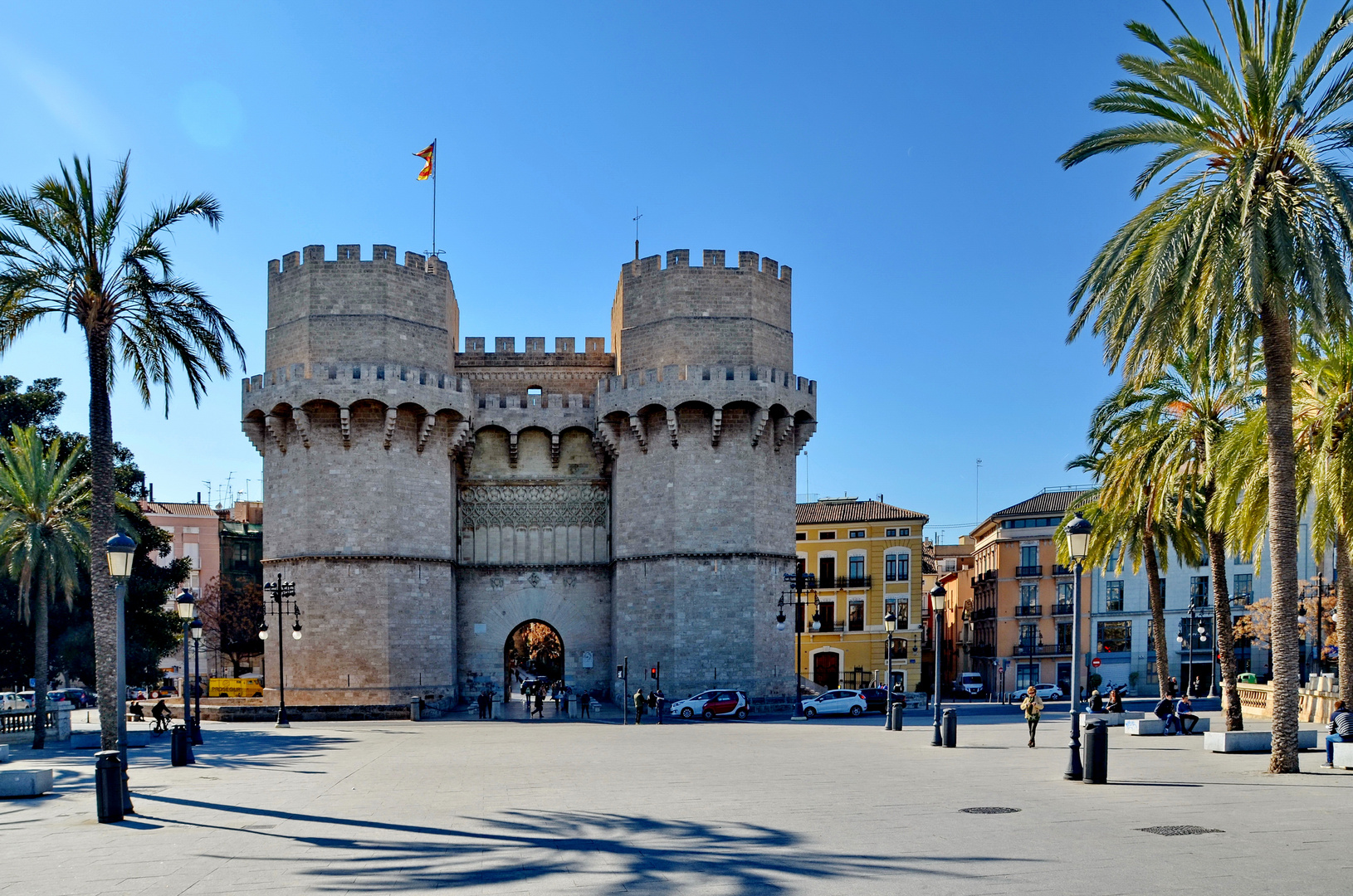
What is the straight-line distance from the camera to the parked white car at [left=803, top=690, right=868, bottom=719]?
3850 cm

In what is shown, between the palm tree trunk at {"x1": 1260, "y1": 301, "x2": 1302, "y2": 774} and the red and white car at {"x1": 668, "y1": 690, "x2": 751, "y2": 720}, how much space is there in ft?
73.0

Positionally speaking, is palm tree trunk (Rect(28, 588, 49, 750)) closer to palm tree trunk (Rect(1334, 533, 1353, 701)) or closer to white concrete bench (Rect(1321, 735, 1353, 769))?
white concrete bench (Rect(1321, 735, 1353, 769))

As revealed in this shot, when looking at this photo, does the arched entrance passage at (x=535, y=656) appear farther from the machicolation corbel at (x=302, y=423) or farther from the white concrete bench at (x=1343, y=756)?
the white concrete bench at (x=1343, y=756)

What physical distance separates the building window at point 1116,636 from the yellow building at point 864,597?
914cm

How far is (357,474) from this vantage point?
130 ft

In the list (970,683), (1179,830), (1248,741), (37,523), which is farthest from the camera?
(970,683)

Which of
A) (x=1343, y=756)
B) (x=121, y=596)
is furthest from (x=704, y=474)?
(x=121, y=596)

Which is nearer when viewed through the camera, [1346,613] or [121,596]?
[121,596]

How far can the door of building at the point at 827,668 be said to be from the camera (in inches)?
2266

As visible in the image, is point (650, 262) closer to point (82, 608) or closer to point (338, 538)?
point (338, 538)

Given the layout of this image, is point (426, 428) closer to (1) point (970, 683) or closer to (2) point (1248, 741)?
(2) point (1248, 741)

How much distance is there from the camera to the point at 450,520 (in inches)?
1649

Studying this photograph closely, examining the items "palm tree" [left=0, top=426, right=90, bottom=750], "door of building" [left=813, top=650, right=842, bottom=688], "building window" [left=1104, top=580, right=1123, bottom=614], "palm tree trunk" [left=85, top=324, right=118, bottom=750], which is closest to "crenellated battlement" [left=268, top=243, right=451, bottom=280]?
"palm tree" [left=0, top=426, right=90, bottom=750]

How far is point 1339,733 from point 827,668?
131ft
